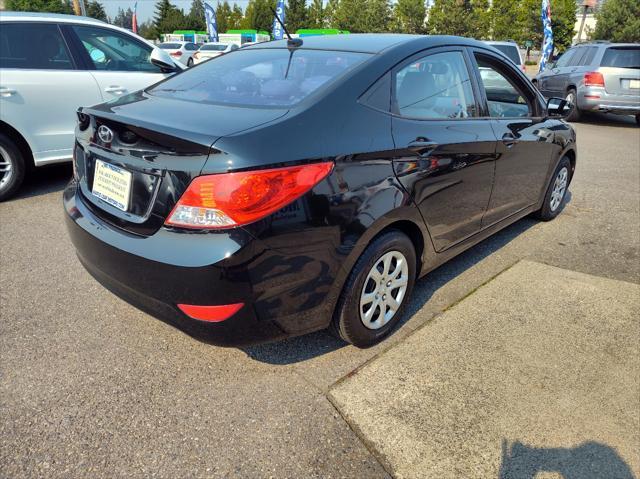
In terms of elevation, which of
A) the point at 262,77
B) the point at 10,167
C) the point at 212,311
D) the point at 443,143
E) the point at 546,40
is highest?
the point at 546,40

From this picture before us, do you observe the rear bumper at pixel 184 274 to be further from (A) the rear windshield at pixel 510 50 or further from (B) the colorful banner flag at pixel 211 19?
(B) the colorful banner flag at pixel 211 19

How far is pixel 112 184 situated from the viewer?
7.38 ft

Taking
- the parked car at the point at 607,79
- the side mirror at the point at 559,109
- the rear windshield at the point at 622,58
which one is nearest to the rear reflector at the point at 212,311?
the side mirror at the point at 559,109

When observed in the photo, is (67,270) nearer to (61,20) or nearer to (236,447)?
(236,447)

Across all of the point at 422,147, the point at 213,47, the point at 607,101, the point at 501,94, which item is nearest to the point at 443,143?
the point at 422,147

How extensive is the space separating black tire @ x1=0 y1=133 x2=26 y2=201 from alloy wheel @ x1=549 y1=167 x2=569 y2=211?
509 cm

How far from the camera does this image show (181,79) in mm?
3018

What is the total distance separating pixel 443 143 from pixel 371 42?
733 mm

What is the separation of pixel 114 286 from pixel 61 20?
3.95m

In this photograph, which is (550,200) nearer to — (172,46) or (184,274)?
(184,274)

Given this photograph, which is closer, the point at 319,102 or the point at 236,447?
the point at 236,447

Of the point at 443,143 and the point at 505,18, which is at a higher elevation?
the point at 505,18

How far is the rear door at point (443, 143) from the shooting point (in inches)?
101

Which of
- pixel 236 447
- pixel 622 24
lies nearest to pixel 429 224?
pixel 236 447
